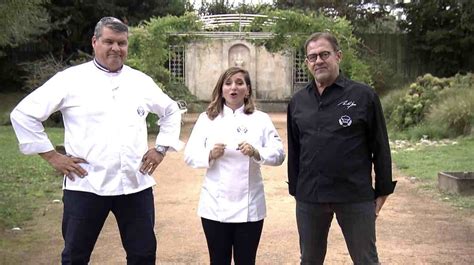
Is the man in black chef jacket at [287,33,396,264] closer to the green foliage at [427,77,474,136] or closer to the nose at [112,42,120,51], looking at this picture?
the nose at [112,42,120,51]

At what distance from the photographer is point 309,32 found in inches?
739

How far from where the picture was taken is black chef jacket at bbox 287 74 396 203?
12.4ft

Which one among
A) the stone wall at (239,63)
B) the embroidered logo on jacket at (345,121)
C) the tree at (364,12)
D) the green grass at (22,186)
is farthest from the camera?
the tree at (364,12)

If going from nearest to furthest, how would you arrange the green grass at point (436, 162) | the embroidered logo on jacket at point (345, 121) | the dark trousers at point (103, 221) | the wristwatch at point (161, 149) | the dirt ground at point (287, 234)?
the embroidered logo on jacket at point (345, 121) → the dark trousers at point (103, 221) → the wristwatch at point (161, 149) → the dirt ground at point (287, 234) → the green grass at point (436, 162)

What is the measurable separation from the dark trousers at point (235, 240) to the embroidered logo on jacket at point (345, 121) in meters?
0.86

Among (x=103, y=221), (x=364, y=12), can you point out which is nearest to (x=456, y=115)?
(x=103, y=221)

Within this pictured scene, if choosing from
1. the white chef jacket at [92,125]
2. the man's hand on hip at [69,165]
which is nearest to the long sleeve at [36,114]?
the white chef jacket at [92,125]

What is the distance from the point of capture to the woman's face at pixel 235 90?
422 cm

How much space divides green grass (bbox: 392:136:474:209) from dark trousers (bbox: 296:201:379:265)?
183 inches

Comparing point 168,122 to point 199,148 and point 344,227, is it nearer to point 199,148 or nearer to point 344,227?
point 199,148

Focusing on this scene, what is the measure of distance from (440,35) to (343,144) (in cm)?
2513

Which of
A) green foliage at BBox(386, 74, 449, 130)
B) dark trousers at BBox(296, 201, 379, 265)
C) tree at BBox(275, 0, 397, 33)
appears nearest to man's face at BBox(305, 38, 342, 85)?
dark trousers at BBox(296, 201, 379, 265)

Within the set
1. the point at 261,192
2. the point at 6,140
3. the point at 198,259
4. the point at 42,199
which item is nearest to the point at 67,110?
the point at 261,192

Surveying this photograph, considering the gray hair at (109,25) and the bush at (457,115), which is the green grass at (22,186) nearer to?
the gray hair at (109,25)
